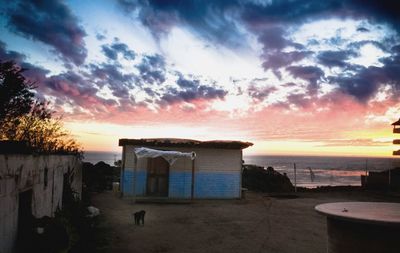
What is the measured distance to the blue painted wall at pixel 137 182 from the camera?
1770cm

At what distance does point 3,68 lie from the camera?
33.7ft

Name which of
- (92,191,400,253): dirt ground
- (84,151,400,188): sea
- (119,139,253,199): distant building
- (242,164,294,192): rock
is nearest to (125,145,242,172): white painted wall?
(119,139,253,199): distant building

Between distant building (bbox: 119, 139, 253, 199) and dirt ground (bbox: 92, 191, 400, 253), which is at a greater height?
distant building (bbox: 119, 139, 253, 199)

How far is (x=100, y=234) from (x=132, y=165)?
804 cm

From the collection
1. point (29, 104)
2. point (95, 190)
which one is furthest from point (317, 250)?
point (95, 190)

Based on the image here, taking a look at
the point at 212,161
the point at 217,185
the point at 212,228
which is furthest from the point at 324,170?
the point at 212,228

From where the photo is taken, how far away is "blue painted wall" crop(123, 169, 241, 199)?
17859 mm

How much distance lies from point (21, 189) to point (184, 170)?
12639 mm

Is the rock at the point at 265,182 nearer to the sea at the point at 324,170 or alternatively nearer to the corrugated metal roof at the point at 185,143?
the sea at the point at 324,170

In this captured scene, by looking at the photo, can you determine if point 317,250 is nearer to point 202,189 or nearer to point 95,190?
point 202,189

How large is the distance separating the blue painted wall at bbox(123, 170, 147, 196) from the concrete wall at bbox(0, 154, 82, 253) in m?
8.06

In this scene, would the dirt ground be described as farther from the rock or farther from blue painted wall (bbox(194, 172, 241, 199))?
the rock

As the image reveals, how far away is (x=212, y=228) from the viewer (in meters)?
11.1

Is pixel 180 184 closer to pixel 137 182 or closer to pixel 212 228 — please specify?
pixel 137 182
